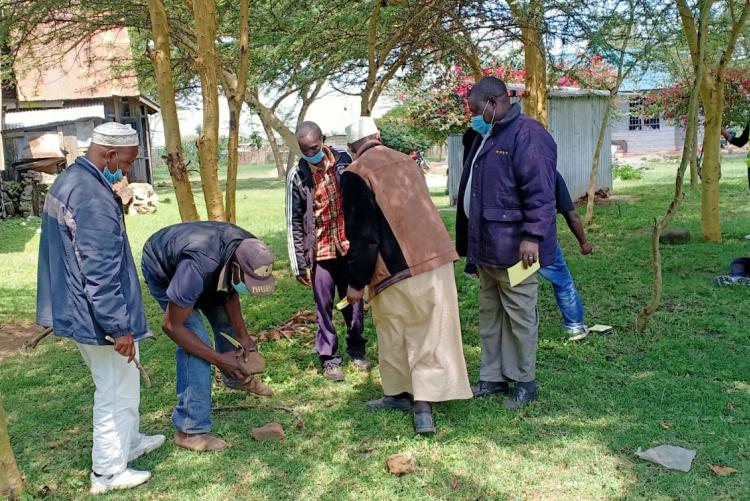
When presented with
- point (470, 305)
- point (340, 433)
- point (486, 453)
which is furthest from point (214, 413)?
point (470, 305)

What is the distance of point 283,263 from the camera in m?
10.2

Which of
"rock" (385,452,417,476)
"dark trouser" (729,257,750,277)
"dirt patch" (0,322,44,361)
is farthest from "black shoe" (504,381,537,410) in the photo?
"dirt patch" (0,322,44,361)

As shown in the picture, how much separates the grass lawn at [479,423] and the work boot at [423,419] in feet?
0.21

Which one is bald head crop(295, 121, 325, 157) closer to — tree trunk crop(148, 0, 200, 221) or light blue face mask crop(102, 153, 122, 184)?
tree trunk crop(148, 0, 200, 221)

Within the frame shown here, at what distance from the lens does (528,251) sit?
434 cm

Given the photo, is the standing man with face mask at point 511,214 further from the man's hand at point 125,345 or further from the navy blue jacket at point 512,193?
the man's hand at point 125,345

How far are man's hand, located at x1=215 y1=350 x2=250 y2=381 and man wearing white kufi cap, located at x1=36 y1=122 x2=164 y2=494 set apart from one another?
18.6 inches

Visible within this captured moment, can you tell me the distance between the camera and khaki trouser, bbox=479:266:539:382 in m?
4.55

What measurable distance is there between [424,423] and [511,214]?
140 cm

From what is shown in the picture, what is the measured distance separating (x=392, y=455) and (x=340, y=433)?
1.78 feet

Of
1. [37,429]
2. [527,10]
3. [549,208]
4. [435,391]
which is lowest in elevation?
[37,429]

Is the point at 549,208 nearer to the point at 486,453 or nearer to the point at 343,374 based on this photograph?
the point at 486,453

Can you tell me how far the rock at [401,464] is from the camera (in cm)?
375

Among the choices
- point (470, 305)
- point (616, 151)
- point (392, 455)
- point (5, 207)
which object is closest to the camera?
point (392, 455)
